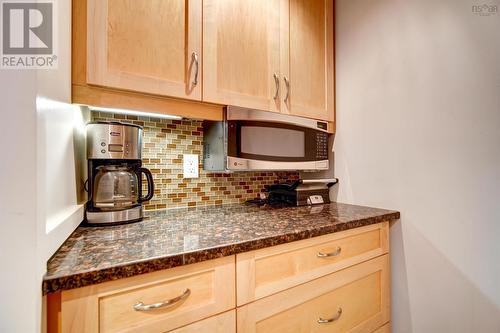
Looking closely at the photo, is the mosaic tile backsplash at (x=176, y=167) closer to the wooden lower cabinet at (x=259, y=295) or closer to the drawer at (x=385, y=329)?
the wooden lower cabinet at (x=259, y=295)

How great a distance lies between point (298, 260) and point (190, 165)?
75cm

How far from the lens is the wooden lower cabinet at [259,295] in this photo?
601 millimetres

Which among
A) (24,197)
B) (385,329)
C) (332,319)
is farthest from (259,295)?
(385,329)

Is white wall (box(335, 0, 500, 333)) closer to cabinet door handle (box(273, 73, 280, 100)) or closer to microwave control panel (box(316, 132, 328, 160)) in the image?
microwave control panel (box(316, 132, 328, 160))

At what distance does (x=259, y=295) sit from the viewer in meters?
0.83

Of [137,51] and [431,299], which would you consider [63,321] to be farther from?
[431,299]

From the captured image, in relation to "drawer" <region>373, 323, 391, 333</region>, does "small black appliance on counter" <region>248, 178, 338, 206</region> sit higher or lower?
higher

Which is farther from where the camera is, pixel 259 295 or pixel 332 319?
pixel 332 319

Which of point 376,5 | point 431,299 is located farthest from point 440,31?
point 431,299

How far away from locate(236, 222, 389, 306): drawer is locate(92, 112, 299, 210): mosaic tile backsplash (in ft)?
2.14

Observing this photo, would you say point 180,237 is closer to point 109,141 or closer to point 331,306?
point 109,141

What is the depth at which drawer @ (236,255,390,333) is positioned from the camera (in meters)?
0.84

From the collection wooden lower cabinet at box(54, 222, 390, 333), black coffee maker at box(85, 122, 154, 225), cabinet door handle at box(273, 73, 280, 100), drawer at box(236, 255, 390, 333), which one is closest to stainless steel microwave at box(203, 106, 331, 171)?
cabinet door handle at box(273, 73, 280, 100)

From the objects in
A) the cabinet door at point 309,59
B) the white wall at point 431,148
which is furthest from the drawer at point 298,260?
the cabinet door at point 309,59
